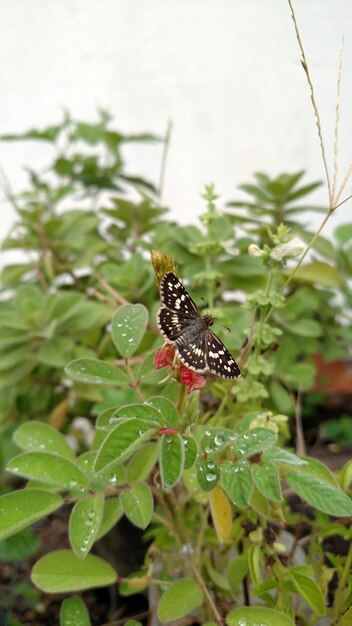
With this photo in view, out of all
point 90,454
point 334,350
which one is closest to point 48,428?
point 90,454

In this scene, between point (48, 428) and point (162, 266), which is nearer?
point (162, 266)

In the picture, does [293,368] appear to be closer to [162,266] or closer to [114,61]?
[162,266]

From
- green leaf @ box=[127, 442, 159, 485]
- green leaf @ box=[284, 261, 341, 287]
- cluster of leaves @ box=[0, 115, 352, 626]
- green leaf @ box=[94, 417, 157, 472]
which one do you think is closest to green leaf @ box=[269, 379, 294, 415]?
cluster of leaves @ box=[0, 115, 352, 626]

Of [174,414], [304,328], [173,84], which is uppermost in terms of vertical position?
[173,84]

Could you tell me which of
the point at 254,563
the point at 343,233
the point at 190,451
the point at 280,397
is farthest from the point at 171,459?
the point at 343,233

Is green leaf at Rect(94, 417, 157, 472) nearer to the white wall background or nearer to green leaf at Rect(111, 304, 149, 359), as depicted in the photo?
green leaf at Rect(111, 304, 149, 359)

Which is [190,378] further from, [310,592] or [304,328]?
[304,328]
